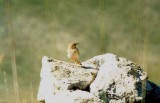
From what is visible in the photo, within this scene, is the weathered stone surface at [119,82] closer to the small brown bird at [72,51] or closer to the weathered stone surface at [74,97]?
the weathered stone surface at [74,97]

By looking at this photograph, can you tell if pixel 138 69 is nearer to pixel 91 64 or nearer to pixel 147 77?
pixel 147 77

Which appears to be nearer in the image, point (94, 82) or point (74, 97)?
point (74, 97)

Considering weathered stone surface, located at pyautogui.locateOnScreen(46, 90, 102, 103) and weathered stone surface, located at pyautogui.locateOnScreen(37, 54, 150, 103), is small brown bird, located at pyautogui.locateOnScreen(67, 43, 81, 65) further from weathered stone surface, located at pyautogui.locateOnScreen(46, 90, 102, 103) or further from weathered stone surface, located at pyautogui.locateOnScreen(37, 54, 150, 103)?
weathered stone surface, located at pyautogui.locateOnScreen(46, 90, 102, 103)

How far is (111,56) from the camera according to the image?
20844 mm

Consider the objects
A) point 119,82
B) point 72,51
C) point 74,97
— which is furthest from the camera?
point 72,51

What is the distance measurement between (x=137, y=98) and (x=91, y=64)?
3106 mm

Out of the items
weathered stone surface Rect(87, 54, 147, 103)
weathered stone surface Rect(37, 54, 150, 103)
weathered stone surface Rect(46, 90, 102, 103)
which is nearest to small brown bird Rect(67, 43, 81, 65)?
weathered stone surface Rect(37, 54, 150, 103)

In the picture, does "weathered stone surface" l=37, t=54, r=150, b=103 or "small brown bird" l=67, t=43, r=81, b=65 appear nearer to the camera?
"weathered stone surface" l=37, t=54, r=150, b=103

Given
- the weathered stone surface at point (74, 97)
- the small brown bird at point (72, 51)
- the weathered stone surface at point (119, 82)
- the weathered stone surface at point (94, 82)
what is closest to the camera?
the weathered stone surface at point (74, 97)

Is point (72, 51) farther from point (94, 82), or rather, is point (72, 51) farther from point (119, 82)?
point (119, 82)

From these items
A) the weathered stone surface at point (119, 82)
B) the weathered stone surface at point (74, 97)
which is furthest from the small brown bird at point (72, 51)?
the weathered stone surface at point (74, 97)

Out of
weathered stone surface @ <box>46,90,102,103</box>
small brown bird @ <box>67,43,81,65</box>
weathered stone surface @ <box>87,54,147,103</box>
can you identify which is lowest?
weathered stone surface @ <box>46,90,102,103</box>

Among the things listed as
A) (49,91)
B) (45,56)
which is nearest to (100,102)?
(49,91)

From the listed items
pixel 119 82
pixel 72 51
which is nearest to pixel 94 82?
pixel 119 82
